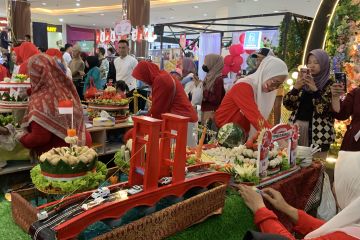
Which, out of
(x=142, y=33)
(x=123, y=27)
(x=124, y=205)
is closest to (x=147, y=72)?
(x=124, y=205)

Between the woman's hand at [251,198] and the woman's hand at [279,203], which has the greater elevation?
the woman's hand at [251,198]

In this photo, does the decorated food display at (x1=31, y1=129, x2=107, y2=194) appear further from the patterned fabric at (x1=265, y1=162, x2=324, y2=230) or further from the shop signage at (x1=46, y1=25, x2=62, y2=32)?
the shop signage at (x1=46, y1=25, x2=62, y2=32)

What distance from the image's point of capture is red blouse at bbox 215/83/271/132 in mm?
2477

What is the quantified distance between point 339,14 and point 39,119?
4596 mm

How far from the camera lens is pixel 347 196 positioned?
4.10 ft

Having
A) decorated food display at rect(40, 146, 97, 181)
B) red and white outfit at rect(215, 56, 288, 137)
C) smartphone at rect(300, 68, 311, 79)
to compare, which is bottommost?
decorated food display at rect(40, 146, 97, 181)

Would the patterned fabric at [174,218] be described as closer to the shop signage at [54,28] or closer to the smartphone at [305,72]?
the smartphone at [305,72]

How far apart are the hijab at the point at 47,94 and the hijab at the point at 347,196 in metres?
1.83

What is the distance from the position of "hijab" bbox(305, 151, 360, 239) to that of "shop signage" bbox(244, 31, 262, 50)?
7342 mm

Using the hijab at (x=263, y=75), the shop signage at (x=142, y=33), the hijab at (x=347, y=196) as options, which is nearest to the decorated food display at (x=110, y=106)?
the hijab at (x=263, y=75)

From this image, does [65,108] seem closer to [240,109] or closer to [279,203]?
[279,203]

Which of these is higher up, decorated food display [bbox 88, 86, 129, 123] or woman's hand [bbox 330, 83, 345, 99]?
woman's hand [bbox 330, 83, 345, 99]

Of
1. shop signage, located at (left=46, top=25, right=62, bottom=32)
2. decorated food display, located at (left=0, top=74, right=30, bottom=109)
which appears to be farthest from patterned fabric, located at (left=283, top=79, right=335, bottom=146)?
shop signage, located at (left=46, top=25, right=62, bottom=32)

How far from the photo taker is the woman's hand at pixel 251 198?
1626mm
